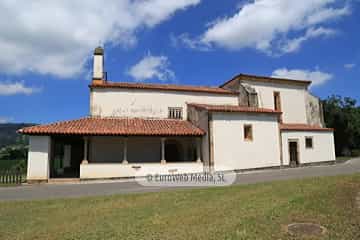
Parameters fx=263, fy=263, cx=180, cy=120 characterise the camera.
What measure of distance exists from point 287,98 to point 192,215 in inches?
874

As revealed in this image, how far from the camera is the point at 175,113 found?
23.5 metres

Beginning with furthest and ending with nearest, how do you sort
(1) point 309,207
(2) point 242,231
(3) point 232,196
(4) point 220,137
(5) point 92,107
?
1. (5) point 92,107
2. (4) point 220,137
3. (3) point 232,196
4. (1) point 309,207
5. (2) point 242,231

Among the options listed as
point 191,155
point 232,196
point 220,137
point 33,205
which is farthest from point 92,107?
point 232,196

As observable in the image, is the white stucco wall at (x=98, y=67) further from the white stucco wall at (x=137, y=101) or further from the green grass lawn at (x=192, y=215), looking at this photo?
the green grass lawn at (x=192, y=215)

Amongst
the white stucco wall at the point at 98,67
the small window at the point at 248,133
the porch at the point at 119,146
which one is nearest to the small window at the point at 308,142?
the small window at the point at 248,133

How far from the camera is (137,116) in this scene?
2253 centimetres

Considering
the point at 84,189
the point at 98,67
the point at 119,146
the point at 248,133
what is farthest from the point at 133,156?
the point at 248,133

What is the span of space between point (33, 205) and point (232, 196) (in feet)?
22.9

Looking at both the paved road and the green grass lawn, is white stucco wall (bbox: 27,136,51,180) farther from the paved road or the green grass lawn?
the green grass lawn

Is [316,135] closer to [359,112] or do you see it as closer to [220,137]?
[220,137]

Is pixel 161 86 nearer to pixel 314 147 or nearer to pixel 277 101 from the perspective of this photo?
pixel 277 101

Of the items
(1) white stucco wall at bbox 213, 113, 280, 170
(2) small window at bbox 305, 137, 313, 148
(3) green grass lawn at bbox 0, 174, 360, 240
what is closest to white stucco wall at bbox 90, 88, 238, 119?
(1) white stucco wall at bbox 213, 113, 280, 170

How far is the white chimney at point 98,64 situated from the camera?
2362 cm

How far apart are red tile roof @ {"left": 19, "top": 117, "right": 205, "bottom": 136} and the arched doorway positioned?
6.88 ft
